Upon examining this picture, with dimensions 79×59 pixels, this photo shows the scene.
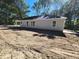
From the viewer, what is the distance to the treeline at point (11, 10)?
44.0 meters

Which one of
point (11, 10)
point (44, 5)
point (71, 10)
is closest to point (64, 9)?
point (71, 10)

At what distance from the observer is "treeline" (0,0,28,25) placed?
4400 centimetres

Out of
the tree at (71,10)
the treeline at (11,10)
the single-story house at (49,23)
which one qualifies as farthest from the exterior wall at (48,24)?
the treeline at (11,10)

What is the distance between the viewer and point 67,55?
30.8 ft

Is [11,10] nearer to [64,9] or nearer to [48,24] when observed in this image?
[64,9]

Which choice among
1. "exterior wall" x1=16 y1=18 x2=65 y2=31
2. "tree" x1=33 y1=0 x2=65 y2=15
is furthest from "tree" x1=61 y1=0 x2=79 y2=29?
"exterior wall" x1=16 y1=18 x2=65 y2=31

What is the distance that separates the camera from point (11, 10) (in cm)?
4419

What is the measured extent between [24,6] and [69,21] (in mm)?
17310

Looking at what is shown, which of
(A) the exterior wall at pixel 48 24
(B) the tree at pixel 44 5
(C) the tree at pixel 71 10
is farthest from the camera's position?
(B) the tree at pixel 44 5

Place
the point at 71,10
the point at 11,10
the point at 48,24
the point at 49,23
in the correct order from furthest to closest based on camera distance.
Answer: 1. the point at 11,10
2. the point at 71,10
3. the point at 48,24
4. the point at 49,23

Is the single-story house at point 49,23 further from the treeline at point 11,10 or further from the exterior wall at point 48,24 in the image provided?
the treeline at point 11,10

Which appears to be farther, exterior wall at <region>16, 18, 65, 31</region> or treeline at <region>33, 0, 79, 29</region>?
treeline at <region>33, 0, 79, 29</region>

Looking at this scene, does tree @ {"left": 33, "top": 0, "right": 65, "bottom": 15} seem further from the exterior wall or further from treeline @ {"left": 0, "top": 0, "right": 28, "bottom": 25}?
the exterior wall

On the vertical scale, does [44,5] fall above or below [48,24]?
above
